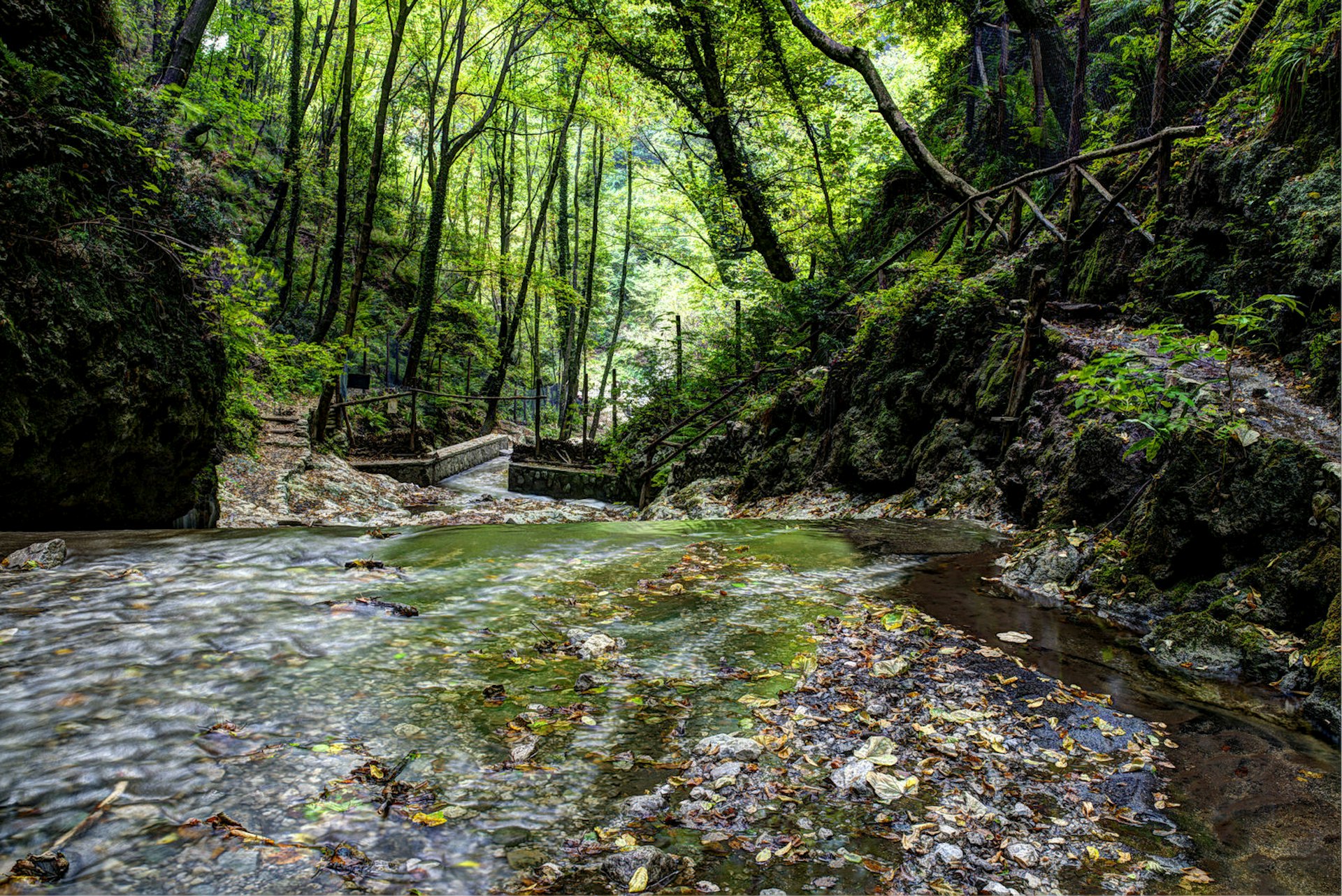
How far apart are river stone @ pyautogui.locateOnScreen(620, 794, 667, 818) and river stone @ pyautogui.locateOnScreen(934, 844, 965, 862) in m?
0.80

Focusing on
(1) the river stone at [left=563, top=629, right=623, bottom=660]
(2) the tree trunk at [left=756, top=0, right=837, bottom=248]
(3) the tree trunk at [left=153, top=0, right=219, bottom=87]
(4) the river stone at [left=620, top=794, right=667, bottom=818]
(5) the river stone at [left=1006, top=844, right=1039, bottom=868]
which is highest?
(2) the tree trunk at [left=756, top=0, right=837, bottom=248]

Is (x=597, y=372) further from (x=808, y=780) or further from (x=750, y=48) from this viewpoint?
(x=808, y=780)

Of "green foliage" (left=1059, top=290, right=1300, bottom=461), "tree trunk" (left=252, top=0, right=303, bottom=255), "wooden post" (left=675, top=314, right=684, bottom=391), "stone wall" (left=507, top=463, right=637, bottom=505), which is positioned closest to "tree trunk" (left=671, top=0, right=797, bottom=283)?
"wooden post" (left=675, top=314, right=684, bottom=391)

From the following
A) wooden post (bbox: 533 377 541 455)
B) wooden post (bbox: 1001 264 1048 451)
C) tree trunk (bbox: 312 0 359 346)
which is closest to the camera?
wooden post (bbox: 1001 264 1048 451)

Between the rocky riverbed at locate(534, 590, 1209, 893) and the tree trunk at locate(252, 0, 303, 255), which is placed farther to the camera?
the tree trunk at locate(252, 0, 303, 255)

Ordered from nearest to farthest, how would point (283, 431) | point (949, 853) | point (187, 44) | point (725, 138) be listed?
1. point (949, 853)
2. point (187, 44)
3. point (283, 431)
4. point (725, 138)

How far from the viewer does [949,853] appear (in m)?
1.81

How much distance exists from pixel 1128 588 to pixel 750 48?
13.0 metres

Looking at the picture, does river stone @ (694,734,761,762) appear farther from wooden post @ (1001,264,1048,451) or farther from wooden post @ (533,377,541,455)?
wooden post @ (533,377,541,455)

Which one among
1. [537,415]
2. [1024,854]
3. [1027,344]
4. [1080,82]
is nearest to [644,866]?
[1024,854]

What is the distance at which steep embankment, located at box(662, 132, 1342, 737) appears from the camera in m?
3.18

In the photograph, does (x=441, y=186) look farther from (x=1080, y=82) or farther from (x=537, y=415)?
(x=1080, y=82)

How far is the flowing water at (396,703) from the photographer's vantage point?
5.63ft

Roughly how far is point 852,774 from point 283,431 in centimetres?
1449
